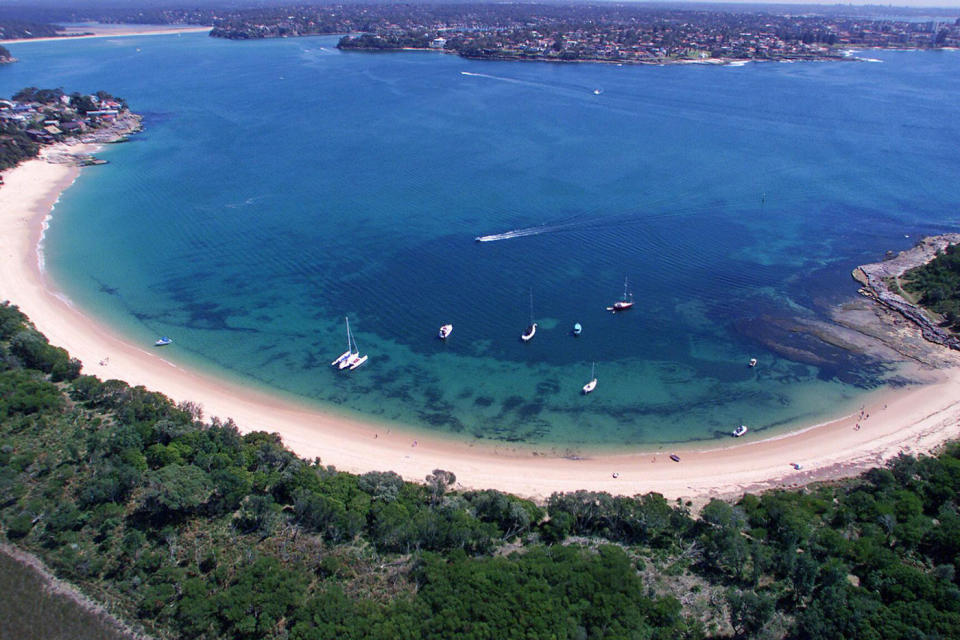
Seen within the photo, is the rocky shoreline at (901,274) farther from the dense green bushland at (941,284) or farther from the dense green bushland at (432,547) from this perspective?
the dense green bushland at (432,547)

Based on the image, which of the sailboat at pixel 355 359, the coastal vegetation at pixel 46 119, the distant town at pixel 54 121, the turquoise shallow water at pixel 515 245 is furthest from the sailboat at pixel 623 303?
the coastal vegetation at pixel 46 119

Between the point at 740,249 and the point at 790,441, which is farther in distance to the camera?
the point at 740,249

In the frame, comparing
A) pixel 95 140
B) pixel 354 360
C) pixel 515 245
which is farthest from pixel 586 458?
pixel 95 140

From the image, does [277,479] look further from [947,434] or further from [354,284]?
[947,434]

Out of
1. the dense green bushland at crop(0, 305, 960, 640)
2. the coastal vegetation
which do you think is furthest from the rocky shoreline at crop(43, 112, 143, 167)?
the dense green bushland at crop(0, 305, 960, 640)

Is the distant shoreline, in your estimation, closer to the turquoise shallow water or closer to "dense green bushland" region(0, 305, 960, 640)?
the turquoise shallow water

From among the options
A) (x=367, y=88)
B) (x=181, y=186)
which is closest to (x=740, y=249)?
(x=181, y=186)
